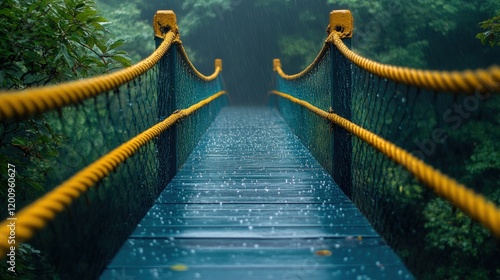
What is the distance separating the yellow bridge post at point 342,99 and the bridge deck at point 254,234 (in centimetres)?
11

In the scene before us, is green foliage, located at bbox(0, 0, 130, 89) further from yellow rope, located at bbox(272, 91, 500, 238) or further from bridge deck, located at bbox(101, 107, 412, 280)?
yellow rope, located at bbox(272, 91, 500, 238)

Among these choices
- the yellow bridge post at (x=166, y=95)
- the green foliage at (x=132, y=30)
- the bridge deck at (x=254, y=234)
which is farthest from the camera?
the green foliage at (x=132, y=30)

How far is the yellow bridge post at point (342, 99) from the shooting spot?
355 centimetres

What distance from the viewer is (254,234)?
2523 millimetres

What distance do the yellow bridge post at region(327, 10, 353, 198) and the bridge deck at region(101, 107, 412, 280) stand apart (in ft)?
0.37

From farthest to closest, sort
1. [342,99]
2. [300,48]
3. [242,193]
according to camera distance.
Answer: [300,48]
[342,99]
[242,193]

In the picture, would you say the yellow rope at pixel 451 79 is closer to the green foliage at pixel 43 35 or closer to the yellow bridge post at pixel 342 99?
the yellow bridge post at pixel 342 99

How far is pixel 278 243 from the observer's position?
2389 millimetres

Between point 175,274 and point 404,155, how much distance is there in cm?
91

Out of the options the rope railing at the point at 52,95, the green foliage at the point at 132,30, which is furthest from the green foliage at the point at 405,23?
the rope railing at the point at 52,95

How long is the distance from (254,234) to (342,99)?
1.58 m

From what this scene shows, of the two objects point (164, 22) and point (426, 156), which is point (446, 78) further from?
point (426, 156)

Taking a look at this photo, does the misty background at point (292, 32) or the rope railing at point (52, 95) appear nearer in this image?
the rope railing at point (52, 95)

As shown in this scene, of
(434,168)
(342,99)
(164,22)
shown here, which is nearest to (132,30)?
(164,22)
